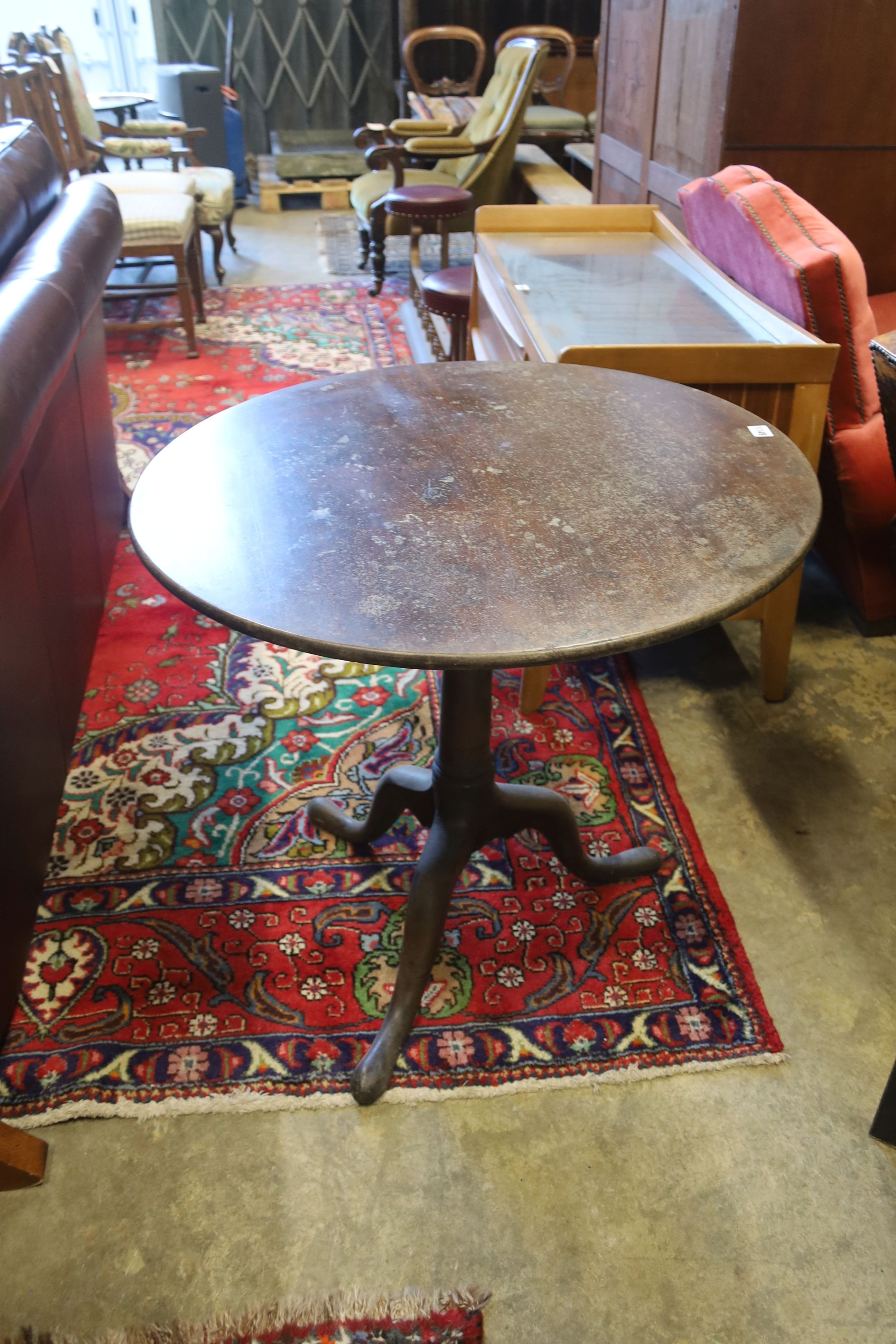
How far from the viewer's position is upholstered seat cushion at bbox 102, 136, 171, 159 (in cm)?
457

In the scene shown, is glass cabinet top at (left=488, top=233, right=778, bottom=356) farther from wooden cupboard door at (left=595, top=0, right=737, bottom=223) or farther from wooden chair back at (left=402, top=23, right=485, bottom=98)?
wooden chair back at (left=402, top=23, right=485, bottom=98)

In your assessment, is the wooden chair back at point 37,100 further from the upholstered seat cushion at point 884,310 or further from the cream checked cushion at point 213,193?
the upholstered seat cushion at point 884,310

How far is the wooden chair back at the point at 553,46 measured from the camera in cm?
559

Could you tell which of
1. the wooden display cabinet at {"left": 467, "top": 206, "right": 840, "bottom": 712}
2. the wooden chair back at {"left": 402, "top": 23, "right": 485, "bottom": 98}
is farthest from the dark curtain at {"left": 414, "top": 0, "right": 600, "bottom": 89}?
the wooden display cabinet at {"left": 467, "top": 206, "right": 840, "bottom": 712}

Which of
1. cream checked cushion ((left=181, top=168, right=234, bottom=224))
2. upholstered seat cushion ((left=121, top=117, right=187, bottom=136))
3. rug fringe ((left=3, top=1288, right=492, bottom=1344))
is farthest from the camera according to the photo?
upholstered seat cushion ((left=121, top=117, right=187, bottom=136))

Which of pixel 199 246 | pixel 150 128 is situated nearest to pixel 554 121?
pixel 150 128

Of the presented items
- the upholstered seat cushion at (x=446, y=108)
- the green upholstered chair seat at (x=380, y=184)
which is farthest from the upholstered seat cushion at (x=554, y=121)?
the green upholstered chair seat at (x=380, y=184)

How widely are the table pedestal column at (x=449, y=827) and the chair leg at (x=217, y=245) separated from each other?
362 cm

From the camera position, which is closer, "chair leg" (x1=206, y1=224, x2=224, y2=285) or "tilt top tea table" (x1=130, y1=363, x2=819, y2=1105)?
"tilt top tea table" (x1=130, y1=363, x2=819, y2=1105)

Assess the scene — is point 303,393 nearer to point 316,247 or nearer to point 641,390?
point 641,390

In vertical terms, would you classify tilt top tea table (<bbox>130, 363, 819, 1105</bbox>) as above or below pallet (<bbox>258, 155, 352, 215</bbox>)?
above

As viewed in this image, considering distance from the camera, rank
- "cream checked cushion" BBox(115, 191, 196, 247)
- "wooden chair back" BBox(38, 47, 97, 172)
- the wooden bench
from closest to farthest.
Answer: "cream checked cushion" BBox(115, 191, 196, 247), "wooden chair back" BBox(38, 47, 97, 172), the wooden bench

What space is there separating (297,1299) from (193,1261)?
0.13 metres

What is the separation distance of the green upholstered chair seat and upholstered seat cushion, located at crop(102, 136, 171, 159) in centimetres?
89
